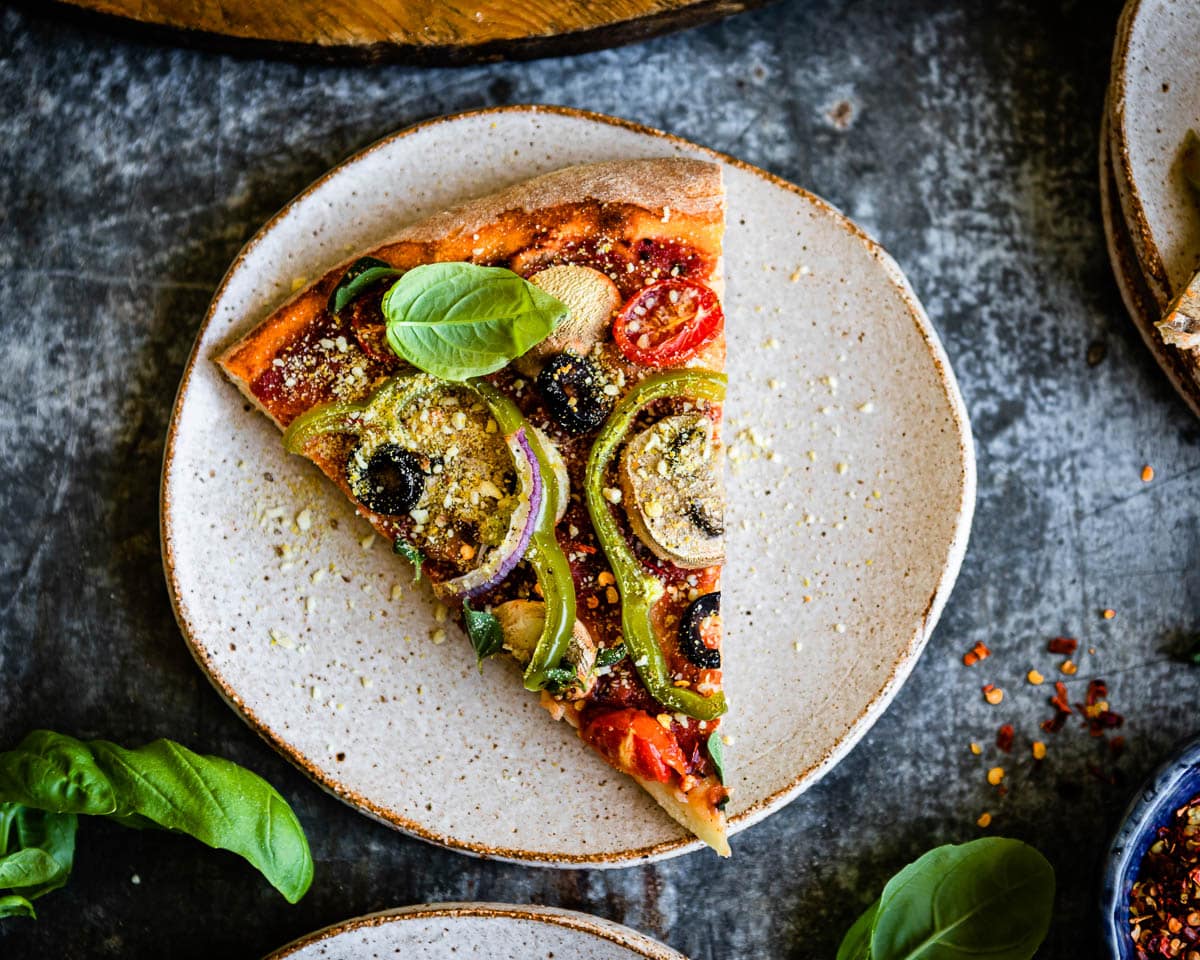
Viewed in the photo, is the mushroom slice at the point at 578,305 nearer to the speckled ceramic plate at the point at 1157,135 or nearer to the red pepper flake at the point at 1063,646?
the speckled ceramic plate at the point at 1157,135

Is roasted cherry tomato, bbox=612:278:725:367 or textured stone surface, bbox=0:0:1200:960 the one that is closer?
roasted cherry tomato, bbox=612:278:725:367

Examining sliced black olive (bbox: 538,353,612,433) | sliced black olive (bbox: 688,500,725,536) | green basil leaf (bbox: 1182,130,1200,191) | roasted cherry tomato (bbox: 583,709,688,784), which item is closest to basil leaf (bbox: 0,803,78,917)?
roasted cherry tomato (bbox: 583,709,688,784)

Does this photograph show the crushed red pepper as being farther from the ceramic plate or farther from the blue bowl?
the ceramic plate

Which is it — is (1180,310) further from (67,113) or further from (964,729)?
(67,113)

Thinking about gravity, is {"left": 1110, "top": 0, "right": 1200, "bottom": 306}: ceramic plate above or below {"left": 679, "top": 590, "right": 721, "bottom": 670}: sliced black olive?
above

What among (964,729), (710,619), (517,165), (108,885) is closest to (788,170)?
(517,165)

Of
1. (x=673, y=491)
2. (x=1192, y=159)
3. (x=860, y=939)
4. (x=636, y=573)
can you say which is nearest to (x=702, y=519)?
(x=673, y=491)

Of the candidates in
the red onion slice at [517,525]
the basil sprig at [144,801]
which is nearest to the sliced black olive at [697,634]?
the red onion slice at [517,525]
